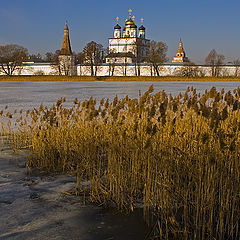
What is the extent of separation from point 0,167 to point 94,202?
1.62 meters

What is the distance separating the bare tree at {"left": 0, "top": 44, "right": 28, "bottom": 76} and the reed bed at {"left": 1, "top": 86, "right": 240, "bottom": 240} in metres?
48.8

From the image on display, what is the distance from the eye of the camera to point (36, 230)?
258cm

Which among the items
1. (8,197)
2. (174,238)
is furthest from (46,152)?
(174,238)

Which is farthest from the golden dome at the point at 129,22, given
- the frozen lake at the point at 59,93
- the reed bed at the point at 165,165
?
the reed bed at the point at 165,165

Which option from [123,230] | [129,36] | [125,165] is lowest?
[123,230]

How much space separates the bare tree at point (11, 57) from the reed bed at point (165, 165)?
48767 millimetres

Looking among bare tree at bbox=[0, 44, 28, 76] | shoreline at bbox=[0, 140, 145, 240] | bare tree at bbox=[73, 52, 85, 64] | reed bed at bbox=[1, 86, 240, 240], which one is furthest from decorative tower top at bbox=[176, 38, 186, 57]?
shoreline at bbox=[0, 140, 145, 240]

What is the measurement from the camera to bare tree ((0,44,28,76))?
5076 cm

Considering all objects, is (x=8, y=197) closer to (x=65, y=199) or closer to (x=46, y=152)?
(x=65, y=199)

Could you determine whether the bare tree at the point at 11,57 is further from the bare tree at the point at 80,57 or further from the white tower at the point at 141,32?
the white tower at the point at 141,32

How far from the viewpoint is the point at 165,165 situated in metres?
2.78

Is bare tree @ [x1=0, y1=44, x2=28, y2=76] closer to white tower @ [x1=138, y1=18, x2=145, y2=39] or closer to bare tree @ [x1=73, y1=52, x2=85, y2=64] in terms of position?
bare tree @ [x1=73, y1=52, x2=85, y2=64]

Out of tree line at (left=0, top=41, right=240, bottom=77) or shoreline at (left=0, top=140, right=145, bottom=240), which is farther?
tree line at (left=0, top=41, right=240, bottom=77)

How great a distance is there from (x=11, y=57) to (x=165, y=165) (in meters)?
52.2
